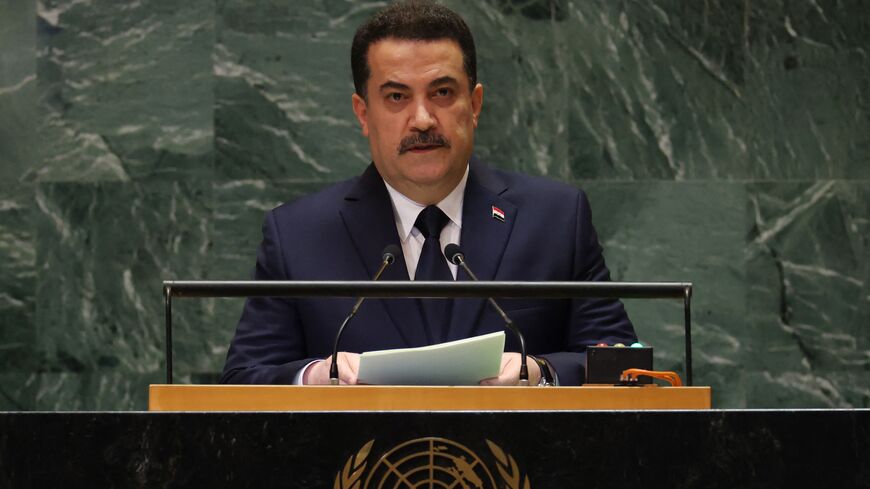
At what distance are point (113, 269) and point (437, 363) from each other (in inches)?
132

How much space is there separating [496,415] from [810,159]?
3960 mm

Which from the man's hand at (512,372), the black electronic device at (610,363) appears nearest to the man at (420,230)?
the man's hand at (512,372)

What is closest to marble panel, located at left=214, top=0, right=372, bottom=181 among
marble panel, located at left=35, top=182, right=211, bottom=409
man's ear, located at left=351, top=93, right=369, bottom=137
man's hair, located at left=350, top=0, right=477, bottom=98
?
marble panel, located at left=35, top=182, right=211, bottom=409

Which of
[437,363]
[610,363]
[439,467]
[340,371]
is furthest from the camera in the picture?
[340,371]

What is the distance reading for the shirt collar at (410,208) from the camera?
3.70 meters

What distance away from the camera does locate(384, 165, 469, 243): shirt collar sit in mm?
3695

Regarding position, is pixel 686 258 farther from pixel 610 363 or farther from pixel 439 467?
pixel 439 467

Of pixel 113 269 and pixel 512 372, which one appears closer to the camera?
pixel 512 372

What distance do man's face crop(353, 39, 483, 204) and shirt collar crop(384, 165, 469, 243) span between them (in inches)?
1.7

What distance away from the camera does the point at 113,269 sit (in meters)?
5.55

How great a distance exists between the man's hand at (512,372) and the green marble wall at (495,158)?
8.60 ft

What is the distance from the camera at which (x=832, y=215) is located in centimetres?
564

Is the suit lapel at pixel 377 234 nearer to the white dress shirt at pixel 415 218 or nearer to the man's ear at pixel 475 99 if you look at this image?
the white dress shirt at pixel 415 218

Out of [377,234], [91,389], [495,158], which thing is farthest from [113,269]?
[377,234]
